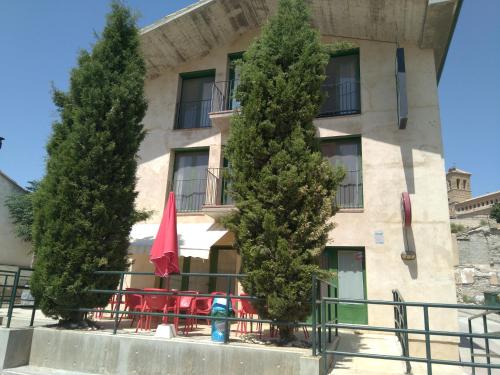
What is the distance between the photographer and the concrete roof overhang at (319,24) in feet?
39.4

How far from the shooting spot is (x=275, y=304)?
639cm

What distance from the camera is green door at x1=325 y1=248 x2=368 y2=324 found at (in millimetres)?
11828

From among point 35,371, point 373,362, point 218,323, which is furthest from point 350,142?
point 35,371

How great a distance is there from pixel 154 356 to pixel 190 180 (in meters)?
9.15

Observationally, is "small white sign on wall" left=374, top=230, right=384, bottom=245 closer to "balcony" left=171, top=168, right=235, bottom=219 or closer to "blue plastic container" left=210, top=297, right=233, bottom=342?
"balcony" left=171, top=168, right=235, bottom=219

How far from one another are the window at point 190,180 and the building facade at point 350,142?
0.14 feet

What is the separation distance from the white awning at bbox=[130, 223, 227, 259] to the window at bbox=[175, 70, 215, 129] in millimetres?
4355

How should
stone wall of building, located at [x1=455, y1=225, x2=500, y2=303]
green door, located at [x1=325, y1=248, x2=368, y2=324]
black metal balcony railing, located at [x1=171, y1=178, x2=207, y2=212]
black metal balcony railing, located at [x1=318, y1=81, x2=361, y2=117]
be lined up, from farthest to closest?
A: stone wall of building, located at [x1=455, y1=225, x2=500, y2=303] < black metal balcony railing, located at [x1=171, y1=178, x2=207, y2=212] < black metal balcony railing, located at [x1=318, y1=81, x2=361, y2=117] < green door, located at [x1=325, y1=248, x2=368, y2=324]

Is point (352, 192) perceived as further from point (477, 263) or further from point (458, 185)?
point (458, 185)

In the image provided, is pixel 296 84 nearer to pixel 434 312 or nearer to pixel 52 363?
pixel 52 363

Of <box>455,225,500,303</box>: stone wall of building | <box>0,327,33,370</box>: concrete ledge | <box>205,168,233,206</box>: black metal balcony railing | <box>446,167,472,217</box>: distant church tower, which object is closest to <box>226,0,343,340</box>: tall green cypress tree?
<box>0,327,33,370</box>: concrete ledge

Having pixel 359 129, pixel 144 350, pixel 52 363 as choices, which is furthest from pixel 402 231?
pixel 52 363

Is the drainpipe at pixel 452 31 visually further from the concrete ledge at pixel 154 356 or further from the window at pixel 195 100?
the concrete ledge at pixel 154 356

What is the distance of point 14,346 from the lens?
680cm
